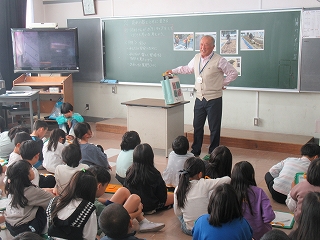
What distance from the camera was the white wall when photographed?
589cm

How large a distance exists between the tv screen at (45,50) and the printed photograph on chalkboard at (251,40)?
2.73 metres

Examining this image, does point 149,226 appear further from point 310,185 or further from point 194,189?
point 310,185

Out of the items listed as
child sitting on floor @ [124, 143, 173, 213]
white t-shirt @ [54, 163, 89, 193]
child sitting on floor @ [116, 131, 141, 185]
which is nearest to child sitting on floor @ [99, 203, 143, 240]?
child sitting on floor @ [124, 143, 173, 213]

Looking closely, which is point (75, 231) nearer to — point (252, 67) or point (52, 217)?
point (52, 217)

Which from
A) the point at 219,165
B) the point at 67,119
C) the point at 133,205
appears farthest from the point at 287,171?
the point at 67,119

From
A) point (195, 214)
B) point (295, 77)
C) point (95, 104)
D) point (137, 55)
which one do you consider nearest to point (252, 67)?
point (295, 77)

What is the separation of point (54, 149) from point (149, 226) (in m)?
1.59

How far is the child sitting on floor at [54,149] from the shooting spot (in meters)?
4.42

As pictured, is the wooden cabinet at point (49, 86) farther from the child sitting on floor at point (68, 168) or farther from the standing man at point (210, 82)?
the child sitting on floor at point (68, 168)

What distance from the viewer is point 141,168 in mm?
3473

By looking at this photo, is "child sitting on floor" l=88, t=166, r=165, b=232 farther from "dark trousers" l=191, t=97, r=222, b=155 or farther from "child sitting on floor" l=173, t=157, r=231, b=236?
"dark trousers" l=191, t=97, r=222, b=155

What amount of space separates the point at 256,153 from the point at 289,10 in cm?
191

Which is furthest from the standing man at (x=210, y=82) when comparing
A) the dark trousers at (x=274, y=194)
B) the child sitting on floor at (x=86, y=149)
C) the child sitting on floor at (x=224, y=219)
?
the child sitting on floor at (x=224, y=219)

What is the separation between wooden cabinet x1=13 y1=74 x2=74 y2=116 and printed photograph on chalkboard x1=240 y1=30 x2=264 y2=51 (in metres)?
2.94
